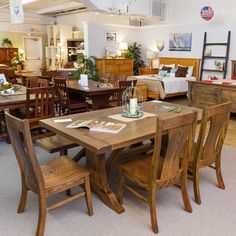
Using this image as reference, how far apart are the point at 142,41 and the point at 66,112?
6124 millimetres

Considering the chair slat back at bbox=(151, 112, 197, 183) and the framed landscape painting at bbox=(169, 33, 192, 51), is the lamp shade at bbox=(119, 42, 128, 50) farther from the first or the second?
the chair slat back at bbox=(151, 112, 197, 183)

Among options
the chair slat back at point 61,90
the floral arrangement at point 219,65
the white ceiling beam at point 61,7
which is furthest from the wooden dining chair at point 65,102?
the white ceiling beam at point 61,7

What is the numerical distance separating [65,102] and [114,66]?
4.49 meters

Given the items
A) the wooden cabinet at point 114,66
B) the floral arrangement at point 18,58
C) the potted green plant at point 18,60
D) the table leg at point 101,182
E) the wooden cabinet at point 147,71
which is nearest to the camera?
the table leg at point 101,182

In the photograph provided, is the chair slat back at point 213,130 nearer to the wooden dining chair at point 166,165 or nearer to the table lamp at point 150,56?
the wooden dining chair at point 166,165

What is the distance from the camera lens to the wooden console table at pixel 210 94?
5.34 metres

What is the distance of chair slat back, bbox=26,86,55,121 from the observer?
3.62 meters

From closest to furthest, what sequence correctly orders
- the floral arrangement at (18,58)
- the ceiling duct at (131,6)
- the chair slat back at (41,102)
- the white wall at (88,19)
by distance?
the chair slat back at (41,102) → the ceiling duct at (131,6) → the white wall at (88,19) → the floral arrangement at (18,58)

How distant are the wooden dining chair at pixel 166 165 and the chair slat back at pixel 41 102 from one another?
1.81m

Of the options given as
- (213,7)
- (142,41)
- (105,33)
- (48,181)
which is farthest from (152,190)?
(142,41)

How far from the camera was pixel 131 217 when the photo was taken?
2301 mm

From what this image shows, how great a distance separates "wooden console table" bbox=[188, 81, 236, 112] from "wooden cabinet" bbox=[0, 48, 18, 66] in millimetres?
8560

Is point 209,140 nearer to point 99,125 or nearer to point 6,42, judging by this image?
point 99,125

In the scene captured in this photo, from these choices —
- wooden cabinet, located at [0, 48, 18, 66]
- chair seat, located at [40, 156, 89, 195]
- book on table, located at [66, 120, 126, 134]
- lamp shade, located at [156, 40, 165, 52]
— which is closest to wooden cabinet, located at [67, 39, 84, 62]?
wooden cabinet, located at [0, 48, 18, 66]
